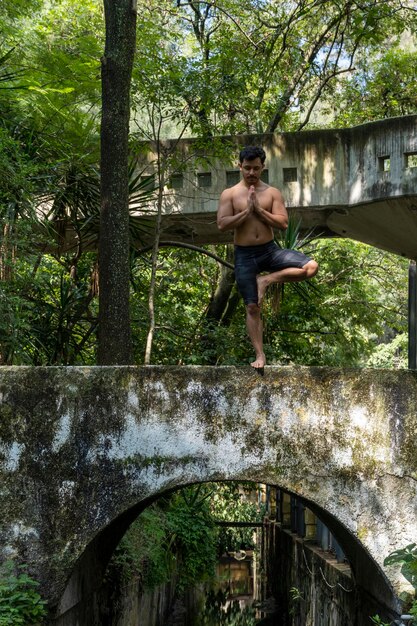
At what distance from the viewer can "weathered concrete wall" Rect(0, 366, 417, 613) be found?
5.89 metres

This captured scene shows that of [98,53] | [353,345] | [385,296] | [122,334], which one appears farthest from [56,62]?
[385,296]

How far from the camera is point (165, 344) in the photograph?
11891 mm

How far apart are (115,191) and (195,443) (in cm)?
255

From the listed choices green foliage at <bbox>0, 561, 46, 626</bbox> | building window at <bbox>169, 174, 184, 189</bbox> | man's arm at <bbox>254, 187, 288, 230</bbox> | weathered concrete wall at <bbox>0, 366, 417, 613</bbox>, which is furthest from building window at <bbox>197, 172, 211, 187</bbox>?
green foliage at <bbox>0, 561, 46, 626</bbox>

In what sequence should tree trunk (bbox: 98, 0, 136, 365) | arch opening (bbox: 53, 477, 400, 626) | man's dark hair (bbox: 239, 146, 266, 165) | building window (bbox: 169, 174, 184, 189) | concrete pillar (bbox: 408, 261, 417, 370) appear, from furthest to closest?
1. concrete pillar (bbox: 408, 261, 417, 370)
2. building window (bbox: 169, 174, 184, 189)
3. tree trunk (bbox: 98, 0, 136, 365)
4. arch opening (bbox: 53, 477, 400, 626)
5. man's dark hair (bbox: 239, 146, 266, 165)

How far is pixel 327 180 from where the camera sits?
10.8m

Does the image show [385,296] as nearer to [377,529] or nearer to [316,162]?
[316,162]

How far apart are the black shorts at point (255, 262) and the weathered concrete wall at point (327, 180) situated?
4541 millimetres

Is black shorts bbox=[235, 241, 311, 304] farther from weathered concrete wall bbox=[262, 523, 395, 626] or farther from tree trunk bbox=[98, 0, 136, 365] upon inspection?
weathered concrete wall bbox=[262, 523, 395, 626]

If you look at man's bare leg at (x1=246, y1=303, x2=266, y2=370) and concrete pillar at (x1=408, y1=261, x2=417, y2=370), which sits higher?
concrete pillar at (x1=408, y1=261, x2=417, y2=370)

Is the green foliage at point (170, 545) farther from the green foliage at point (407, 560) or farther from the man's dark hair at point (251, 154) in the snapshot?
the man's dark hair at point (251, 154)

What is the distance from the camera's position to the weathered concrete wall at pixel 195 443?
232 inches

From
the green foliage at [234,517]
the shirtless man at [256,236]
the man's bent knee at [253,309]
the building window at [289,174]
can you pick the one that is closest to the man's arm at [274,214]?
the shirtless man at [256,236]

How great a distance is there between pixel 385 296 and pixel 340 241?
3.08 m
